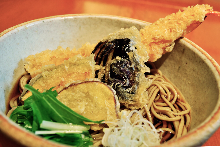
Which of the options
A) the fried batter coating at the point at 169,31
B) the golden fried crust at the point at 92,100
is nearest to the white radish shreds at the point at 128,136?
the golden fried crust at the point at 92,100

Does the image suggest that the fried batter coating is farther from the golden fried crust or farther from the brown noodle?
the golden fried crust

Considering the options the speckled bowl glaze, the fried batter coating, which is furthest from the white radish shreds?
the fried batter coating

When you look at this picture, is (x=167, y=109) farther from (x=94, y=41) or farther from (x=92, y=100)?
(x=94, y=41)

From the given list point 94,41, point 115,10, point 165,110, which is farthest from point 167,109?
point 115,10

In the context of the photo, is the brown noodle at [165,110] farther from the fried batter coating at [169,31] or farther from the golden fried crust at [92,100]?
the fried batter coating at [169,31]

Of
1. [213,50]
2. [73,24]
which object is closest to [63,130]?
[73,24]

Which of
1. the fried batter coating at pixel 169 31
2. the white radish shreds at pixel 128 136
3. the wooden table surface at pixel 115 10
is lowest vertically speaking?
the white radish shreds at pixel 128 136
